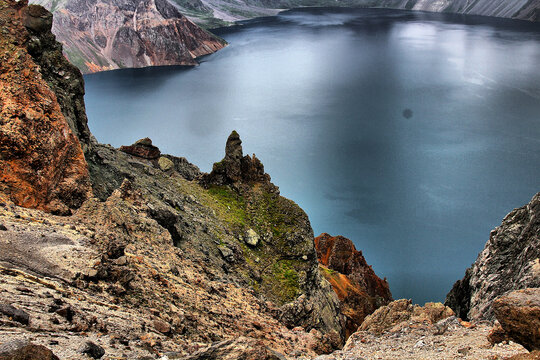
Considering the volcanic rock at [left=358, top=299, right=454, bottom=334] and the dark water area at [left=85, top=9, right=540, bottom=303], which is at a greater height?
the dark water area at [left=85, top=9, right=540, bottom=303]

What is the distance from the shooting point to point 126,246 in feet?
53.5

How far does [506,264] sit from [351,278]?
70.1 feet

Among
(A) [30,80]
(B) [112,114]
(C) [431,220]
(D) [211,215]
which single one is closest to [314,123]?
(C) [431,220]

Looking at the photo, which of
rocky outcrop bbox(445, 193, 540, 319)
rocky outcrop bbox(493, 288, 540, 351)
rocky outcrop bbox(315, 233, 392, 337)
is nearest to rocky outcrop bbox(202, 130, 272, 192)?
rocky outcrop bbox(315, 233, 392, 337)

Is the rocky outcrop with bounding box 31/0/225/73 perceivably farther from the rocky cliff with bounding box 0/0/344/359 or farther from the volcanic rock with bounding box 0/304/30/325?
the volcanic rock with bounding box 0/304/30/325

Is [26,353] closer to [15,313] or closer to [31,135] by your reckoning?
[15,313]

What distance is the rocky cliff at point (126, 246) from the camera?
9.83m

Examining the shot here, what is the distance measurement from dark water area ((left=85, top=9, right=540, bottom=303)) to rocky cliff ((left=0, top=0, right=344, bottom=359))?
79.4 feet

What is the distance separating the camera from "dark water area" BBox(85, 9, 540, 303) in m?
56.2

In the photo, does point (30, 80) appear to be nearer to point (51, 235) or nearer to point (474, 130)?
point (51, 235)

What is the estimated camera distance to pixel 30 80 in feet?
61.6

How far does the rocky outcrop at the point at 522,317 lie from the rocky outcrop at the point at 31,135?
15.7 metres

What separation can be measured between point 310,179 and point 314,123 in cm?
2385

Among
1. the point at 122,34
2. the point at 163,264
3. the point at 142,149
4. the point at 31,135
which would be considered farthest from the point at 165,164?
the point at 122,34
